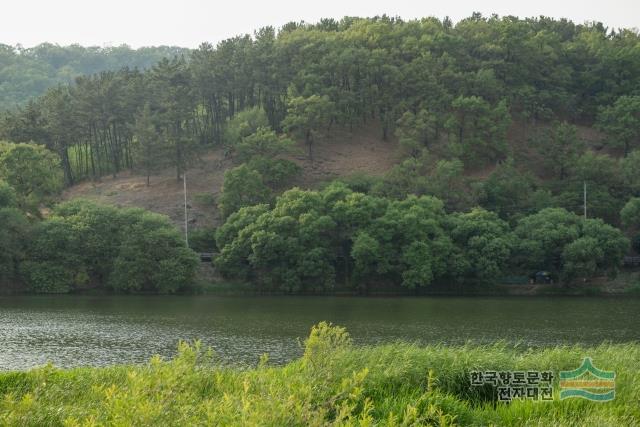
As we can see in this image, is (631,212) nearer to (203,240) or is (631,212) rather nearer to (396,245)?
(396,245)

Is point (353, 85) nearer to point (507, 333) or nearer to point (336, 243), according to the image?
point (336, 243)

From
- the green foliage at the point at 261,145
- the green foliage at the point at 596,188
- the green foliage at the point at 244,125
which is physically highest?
the green foliage at the point at 244,125

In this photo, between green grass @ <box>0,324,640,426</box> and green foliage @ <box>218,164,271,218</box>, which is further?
green foliage @ <box>218,164,271,218</box>

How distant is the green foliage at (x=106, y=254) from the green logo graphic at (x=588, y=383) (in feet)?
160

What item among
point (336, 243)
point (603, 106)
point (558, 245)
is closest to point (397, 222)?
point (336, 243)

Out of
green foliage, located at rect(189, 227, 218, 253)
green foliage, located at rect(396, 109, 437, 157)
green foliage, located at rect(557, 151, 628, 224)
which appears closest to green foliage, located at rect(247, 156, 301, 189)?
green foliage, located at rect(189, 227, 218, 253)

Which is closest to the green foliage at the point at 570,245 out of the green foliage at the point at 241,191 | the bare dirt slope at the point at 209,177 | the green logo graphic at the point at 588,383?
the bare dirt slope at the point at 209,177

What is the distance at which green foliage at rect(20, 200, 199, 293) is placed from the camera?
61.6 metres

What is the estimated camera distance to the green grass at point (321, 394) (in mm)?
8953

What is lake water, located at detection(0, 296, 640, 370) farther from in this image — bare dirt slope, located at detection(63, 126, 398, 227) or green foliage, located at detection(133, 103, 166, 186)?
green foliage, located at detection(133, 103, 166, 186)

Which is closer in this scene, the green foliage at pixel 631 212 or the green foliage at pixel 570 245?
the green foliage at pixel 570 245

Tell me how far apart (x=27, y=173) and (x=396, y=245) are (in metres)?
37.1

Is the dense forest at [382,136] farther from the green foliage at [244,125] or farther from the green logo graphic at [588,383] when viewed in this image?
the green logo graphic at [588,383]

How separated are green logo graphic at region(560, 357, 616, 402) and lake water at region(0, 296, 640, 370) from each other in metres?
11.9
